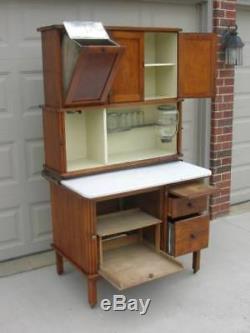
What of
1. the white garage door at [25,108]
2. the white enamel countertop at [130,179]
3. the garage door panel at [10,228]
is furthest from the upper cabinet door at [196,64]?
the garage door panel at [10,228]

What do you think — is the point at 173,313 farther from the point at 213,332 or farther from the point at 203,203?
the point at 203,203

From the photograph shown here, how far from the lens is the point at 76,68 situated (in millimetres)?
2502

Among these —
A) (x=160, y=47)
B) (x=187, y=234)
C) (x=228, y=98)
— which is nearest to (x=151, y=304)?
(x=187, y=234)

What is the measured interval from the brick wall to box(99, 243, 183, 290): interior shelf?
1354 mm

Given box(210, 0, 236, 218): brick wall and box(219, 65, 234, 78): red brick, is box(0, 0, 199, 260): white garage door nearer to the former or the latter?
box(210, 0, 236, 218): brick wall

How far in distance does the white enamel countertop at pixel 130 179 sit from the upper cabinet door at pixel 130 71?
48 centimetres

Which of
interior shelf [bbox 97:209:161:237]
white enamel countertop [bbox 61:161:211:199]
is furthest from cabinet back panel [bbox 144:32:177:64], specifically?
interior shelf [bbox 97:209:161:237]

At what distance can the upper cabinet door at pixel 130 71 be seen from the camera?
2805mm

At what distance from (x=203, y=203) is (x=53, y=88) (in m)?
1.22

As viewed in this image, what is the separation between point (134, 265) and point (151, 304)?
274mm

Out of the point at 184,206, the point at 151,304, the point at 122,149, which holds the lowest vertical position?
the point at 151,304

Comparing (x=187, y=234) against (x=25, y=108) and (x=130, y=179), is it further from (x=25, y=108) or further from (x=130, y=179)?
(x=25, y=108)

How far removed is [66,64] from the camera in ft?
8.55

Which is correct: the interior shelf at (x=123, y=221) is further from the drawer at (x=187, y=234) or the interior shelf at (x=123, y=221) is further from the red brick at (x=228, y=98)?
the red brick at (x=228, y=98)
